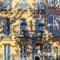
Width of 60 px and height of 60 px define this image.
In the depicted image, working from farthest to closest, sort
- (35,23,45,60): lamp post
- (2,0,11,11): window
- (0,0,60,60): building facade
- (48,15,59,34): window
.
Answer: (48,15,59,34): window, (2,0,11,11): window, (35,23,45,60): lamp post, (0,0,60,60): building facade

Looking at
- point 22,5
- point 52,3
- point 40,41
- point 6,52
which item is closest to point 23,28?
point 40,41

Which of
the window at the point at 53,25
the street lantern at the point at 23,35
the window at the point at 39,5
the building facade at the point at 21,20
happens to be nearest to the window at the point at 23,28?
the street lantern at the point at 23,35

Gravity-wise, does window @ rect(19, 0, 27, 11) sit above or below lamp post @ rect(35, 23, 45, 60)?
above

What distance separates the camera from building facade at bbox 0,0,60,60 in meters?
33.1

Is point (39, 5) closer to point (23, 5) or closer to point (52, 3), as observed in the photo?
point (52, 3)

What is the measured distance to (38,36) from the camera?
33.2m

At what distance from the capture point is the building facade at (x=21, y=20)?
33.1 metres

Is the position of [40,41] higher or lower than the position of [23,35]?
lower

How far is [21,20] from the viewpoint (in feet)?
110

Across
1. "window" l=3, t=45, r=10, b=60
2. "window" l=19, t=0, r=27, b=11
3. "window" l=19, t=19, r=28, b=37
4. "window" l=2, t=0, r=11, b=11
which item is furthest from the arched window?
"window" l=3, t=45, r=10, b=60

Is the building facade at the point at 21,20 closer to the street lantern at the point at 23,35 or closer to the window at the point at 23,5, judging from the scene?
the window at the point at 23,5

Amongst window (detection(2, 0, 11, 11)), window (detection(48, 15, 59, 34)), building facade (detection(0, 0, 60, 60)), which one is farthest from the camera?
window (detection(48, 15, 59, 34))

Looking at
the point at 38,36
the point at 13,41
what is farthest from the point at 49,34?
→ the point at 13,41

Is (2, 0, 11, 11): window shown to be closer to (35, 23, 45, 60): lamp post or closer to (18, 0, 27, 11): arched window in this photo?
(18, 0, 27, 11): arched window
